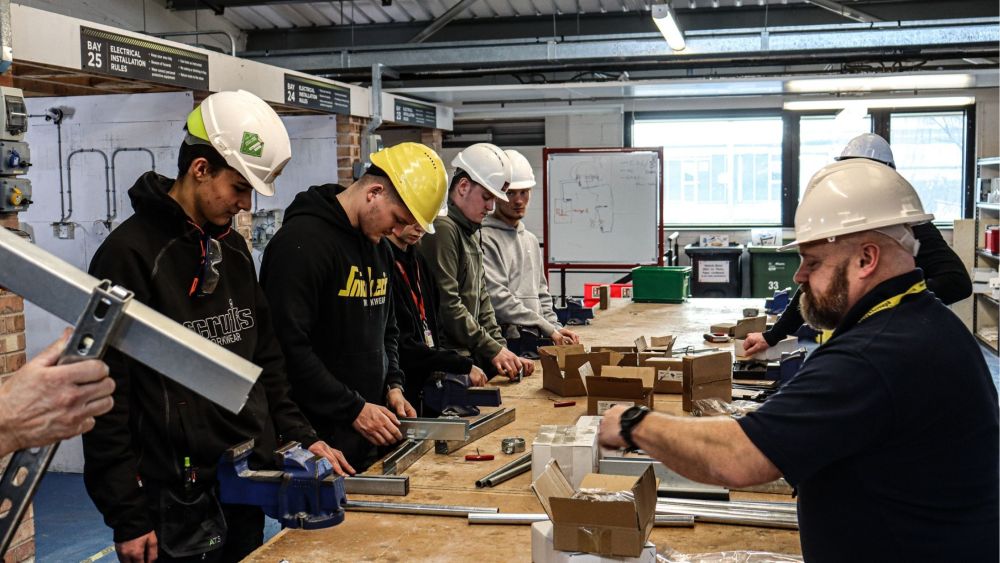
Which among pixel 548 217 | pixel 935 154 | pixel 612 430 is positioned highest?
pixel 935 154

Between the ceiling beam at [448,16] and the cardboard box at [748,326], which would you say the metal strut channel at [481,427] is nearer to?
A: the cardboard box at [748,326]

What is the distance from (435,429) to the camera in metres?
2.87

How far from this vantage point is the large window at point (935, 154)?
11281 millimetres

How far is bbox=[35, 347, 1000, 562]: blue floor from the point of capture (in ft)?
15.2

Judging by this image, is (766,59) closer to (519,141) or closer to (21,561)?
(519,141)

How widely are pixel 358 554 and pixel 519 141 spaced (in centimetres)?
991

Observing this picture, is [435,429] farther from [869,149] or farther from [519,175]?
[869,149]

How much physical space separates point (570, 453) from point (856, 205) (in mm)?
930

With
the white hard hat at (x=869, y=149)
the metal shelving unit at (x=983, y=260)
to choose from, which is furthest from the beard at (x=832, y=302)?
the metal shelving unit at (x=983, y=260)

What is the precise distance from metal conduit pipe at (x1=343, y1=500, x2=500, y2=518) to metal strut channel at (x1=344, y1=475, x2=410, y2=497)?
0.08 meters

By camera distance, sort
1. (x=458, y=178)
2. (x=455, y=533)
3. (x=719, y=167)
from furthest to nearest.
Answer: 1. (x=719, y=167)
2. (x=458, y=178)
3. (x=455, y=533)

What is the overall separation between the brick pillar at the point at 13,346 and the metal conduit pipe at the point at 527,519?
2.49m

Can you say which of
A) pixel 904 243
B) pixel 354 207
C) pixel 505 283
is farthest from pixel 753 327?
pixel 904 243

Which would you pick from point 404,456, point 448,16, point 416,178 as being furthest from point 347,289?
point 448,16
